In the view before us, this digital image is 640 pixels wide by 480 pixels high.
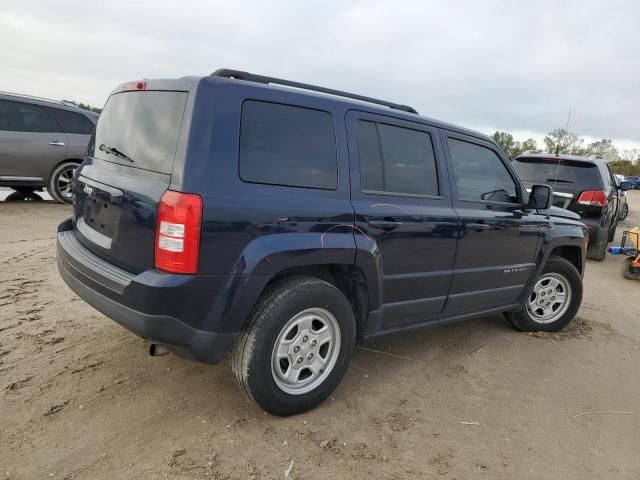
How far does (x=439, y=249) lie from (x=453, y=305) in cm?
55

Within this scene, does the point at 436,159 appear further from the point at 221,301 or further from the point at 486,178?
the point at 221,301

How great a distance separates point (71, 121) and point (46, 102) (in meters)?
0.49

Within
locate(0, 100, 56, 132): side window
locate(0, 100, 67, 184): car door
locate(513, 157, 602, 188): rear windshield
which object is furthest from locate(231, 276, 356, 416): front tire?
locate(0, 100, 56, 132): side window

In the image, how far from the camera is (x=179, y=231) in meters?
2.41

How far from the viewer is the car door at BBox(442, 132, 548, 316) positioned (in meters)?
3.73

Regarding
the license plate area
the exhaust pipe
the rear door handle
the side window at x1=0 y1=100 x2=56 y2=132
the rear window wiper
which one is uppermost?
the side window at x1=0 y1=100 x2=56 y2=132

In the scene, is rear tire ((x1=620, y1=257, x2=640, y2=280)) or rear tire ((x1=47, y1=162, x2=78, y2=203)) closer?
rear tire ((x1=620, y1=257, x2=640, y2=280))

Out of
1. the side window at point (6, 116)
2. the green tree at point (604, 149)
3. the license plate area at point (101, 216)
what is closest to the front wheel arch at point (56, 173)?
the side window at point (6, 116)

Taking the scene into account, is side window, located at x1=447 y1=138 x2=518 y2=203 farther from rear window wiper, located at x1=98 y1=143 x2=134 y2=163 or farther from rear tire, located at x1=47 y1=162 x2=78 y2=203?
rear tire, located at x1=47 y1=162 x2=78 y2=203

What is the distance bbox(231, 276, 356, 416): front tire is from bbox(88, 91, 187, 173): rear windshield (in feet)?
3.08

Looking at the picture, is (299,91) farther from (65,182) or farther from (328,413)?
(65,182)

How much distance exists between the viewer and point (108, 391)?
3049 mm

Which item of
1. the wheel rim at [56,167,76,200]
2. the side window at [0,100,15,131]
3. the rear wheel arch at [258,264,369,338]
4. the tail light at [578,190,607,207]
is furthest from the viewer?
the wheel rim at [56,167,76,200]

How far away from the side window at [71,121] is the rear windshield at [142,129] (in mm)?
6384
